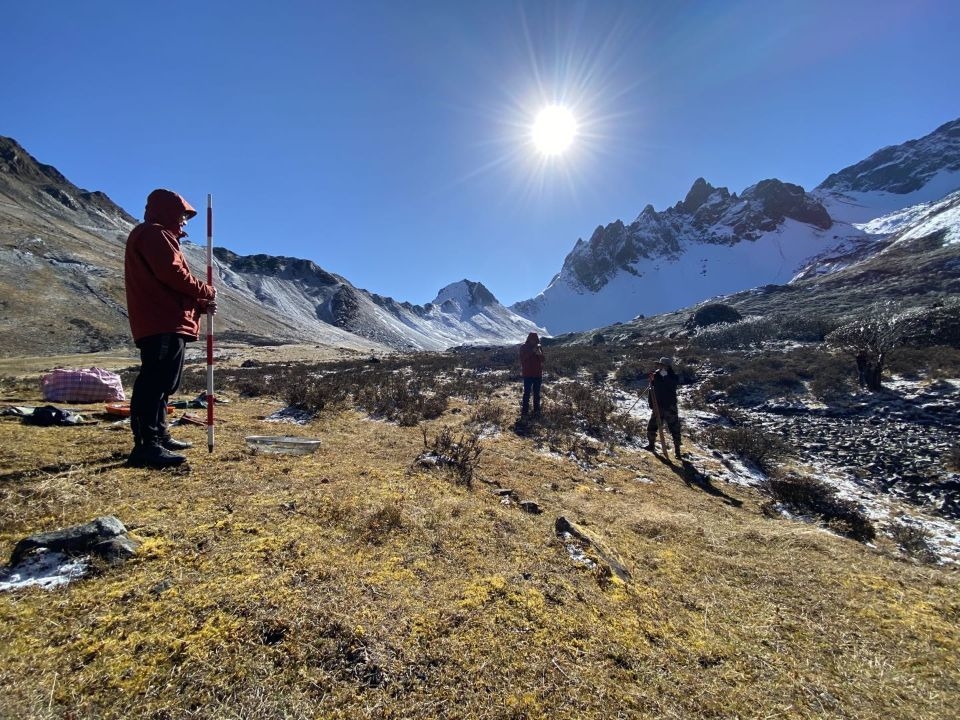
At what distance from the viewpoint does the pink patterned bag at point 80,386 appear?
915 centimetres

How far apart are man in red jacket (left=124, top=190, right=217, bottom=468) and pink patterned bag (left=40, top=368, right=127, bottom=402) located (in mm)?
6110

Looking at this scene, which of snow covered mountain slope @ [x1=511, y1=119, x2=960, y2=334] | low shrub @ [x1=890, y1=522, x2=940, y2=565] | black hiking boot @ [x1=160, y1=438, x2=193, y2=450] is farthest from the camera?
snow covered mountain slope @ [x1=511, y1=119, x2=960, y2=334]

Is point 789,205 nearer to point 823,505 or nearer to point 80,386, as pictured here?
point 823,505

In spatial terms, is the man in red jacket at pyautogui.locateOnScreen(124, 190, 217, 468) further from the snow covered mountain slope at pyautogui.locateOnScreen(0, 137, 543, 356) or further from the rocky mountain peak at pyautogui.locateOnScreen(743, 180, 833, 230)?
the rocky mountain peak at pyautogui.locateOnScreen(743, 180, 833, 230)

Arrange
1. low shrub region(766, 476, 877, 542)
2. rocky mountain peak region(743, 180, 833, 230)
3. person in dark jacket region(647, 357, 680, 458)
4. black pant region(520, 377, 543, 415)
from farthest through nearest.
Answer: rocky mountain peak region(743, 180, 833, 230) → black pant region(520, 377, 543, 415) → person in dark jacket region(647, 357, 680, 458) → low shrub region(766, 476, 877, 542)

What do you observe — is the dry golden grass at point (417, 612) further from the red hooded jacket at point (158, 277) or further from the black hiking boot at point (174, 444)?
the red hooded jacket at point (158, 277)

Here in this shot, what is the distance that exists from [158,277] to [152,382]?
120cm

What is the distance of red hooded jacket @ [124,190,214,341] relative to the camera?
4852 millimetres

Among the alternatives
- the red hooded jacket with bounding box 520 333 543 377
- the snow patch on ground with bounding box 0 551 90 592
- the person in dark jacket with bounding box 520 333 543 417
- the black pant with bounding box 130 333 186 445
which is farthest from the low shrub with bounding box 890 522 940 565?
the black pant with bounding box 130 333 186 445

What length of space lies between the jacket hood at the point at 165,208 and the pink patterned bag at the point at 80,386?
254 inches

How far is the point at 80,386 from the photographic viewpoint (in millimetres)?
9297

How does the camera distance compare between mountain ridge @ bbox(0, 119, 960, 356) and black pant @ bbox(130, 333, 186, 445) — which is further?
mountain ridge @ bbox(0, 119, 960, 356)

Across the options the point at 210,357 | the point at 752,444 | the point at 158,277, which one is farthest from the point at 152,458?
the point at 752,444

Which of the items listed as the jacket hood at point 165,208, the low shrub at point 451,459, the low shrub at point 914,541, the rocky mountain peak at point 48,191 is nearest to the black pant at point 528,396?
the low shrub at point 451,459
